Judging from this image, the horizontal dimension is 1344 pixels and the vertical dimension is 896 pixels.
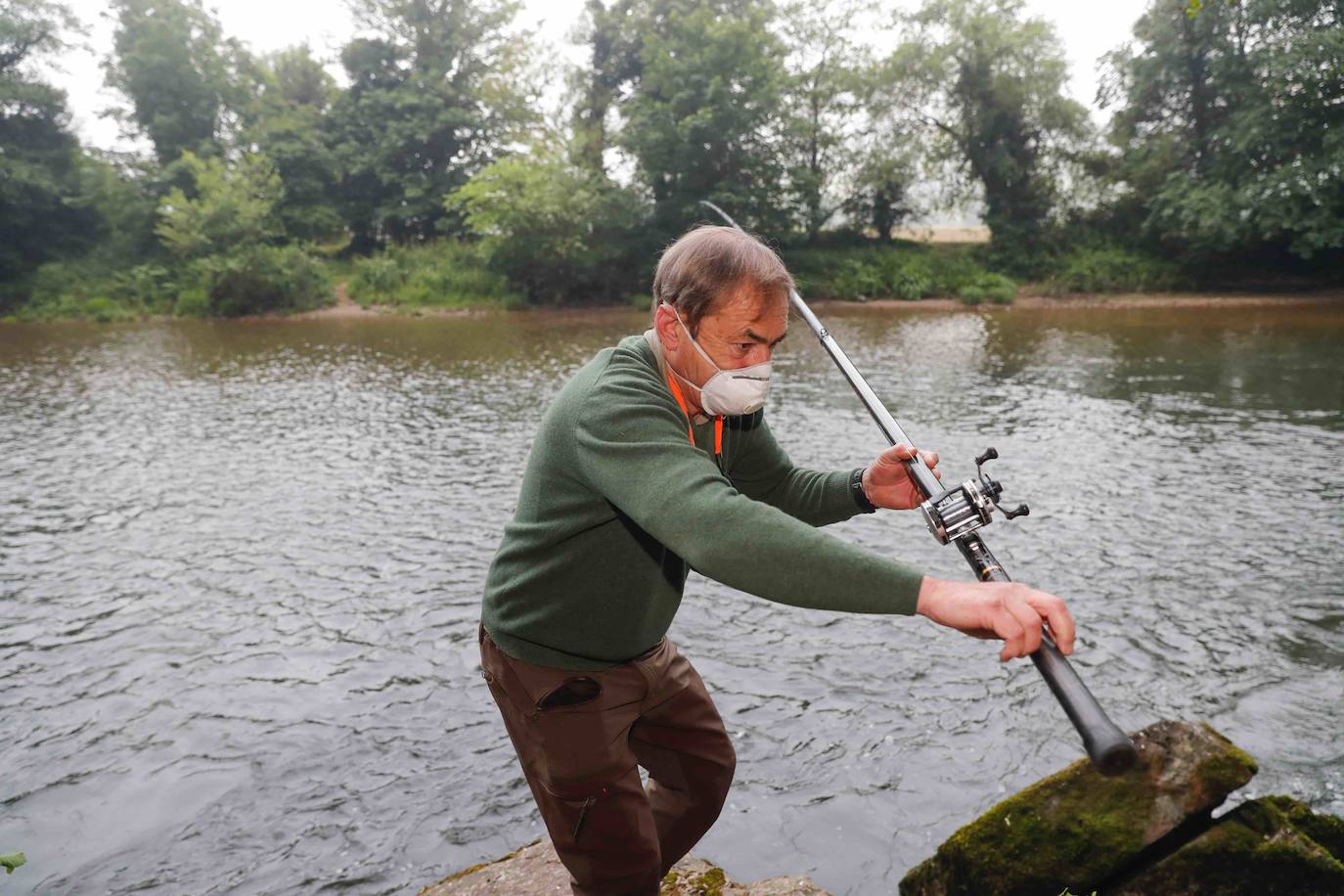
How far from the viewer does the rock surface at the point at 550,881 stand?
13.9ft

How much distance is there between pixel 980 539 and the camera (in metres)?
2.33

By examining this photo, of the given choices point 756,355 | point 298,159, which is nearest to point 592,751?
point 756,355

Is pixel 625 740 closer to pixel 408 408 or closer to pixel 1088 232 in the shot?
pixel 408 408

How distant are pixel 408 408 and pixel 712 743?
1548 centimetres

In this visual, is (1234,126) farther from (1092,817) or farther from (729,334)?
(729,334)

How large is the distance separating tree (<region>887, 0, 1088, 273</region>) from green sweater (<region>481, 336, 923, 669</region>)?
140 feet

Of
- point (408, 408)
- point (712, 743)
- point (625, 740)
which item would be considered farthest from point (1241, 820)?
point (408, 408)

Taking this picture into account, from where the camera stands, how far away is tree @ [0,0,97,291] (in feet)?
141

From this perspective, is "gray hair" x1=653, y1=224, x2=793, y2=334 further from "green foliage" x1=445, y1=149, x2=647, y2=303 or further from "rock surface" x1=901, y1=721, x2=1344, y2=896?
"green foliage" x1=445, y1=149, x2=647, y2=303

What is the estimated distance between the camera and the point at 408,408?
17.6 metres

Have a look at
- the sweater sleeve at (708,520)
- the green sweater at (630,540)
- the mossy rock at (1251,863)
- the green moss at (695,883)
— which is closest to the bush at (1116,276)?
the mossy rock at (1251,863)

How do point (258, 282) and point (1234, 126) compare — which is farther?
point (258, 282)

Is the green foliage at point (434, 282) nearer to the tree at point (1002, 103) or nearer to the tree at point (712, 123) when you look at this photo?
the tree at point (712, 123)

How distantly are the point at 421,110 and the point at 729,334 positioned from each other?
167ft
